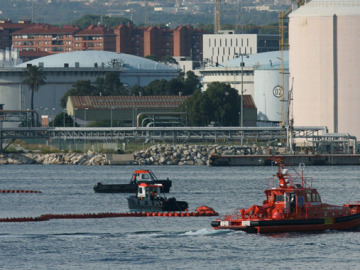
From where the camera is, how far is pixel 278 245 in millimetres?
54500

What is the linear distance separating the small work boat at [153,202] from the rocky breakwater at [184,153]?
6295 centimetres

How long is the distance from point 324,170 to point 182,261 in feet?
233

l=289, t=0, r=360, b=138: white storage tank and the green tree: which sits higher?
l=289, t=0, r=360, b=138: white storage tank

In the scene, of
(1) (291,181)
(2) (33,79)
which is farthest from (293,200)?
(2) (33,79)

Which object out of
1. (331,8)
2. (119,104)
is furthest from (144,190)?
(119,104)

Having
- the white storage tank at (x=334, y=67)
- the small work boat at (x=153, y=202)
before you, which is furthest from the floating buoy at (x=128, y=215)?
the white storage tank at (x=334, y=67)

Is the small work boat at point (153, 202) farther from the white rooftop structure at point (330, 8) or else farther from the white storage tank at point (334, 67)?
the white rooftop structure at point (330, 8)

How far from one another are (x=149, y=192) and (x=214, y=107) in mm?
105420

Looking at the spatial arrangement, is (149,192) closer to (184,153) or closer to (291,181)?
(291,181)

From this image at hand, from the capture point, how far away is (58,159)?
138000 millimetres

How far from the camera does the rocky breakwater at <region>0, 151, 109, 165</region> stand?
136375mm

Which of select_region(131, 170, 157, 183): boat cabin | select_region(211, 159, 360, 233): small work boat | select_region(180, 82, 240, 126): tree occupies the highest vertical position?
select_region(180, 82, 240, 126): tree

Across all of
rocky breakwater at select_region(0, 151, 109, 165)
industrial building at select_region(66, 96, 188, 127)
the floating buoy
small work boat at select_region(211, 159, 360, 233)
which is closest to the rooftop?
industrial building at select_region(66, 96, 188, 127)

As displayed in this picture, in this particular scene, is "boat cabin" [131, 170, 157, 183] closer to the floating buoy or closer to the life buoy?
the floating buoy
